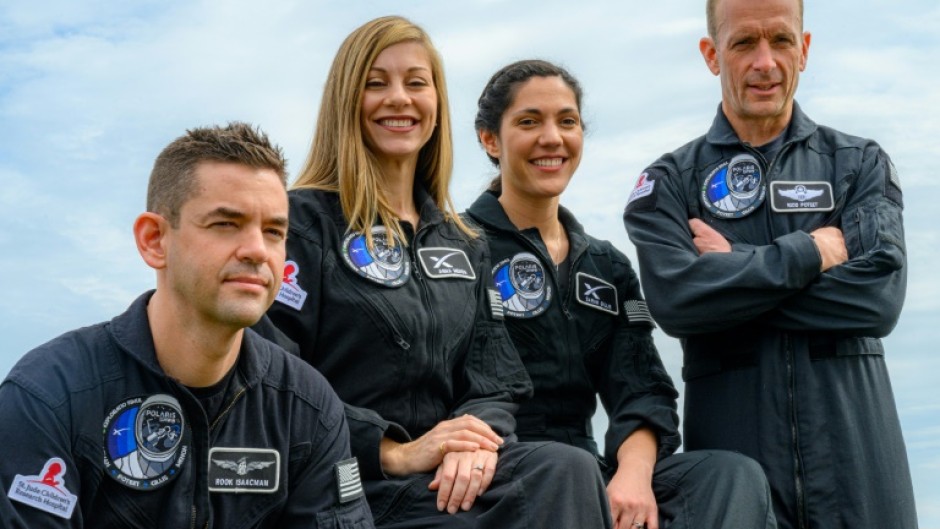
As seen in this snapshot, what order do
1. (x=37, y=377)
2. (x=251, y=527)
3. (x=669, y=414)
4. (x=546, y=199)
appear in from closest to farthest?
(x=37, y=377) < (x=251, y=527) < (x=669, y=414) < (x=546, y=199)

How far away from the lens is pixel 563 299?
4.90 meters

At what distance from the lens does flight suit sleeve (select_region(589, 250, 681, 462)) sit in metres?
4.62

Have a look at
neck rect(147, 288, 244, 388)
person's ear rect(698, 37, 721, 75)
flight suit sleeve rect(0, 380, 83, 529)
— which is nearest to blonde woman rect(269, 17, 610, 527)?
neck rect(147, 288, 244, 388)

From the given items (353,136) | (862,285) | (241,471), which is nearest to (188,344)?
(241,471)

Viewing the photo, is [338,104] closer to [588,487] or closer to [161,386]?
[161,386]

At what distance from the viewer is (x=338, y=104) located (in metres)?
4.35

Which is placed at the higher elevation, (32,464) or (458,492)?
(32,464)

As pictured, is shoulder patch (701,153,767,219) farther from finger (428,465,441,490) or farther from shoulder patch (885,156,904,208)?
finger (428,465,441,490)

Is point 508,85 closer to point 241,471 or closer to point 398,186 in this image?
point 398,186

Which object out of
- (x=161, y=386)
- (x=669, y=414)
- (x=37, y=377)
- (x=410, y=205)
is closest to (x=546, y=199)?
(x=410, y=205)

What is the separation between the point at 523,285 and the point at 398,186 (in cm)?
76

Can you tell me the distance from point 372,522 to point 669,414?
4.87 ft

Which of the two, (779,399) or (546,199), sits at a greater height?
(546,199)

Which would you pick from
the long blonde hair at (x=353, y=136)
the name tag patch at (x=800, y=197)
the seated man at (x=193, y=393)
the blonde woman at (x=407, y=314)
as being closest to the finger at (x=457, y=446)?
the blonde woman at (x=407, y=314)
